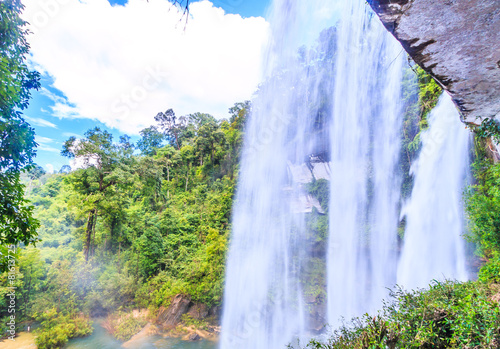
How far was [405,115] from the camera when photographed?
34.3 ft

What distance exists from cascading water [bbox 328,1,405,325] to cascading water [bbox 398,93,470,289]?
1.19m

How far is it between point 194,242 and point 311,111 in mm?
12382

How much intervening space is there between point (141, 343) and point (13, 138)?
34.1ft

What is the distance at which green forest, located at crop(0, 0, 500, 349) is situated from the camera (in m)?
3.33

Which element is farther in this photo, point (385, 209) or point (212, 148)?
point (212, 148)

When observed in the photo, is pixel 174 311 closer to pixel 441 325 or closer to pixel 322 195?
pixel 322 195

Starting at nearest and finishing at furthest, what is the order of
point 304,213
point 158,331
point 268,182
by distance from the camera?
point 158,331, point 304,213, point 268,182

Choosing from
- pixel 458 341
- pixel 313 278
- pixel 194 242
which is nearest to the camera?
pixel 458 341

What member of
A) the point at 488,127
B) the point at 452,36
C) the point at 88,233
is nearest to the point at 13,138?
the point at 452,36

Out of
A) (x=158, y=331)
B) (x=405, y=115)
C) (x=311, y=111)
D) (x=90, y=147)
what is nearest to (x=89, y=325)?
(x=158, y=331)

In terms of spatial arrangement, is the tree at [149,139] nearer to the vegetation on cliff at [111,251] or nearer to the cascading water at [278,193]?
the vegetation on cliff at [111,251]

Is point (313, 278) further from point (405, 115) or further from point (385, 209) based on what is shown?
point (405, 115)

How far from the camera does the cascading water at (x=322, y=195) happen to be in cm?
1045

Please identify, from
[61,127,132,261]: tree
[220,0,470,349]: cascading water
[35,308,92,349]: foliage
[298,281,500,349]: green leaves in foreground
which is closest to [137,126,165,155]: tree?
[61,127,132,261]: tree
